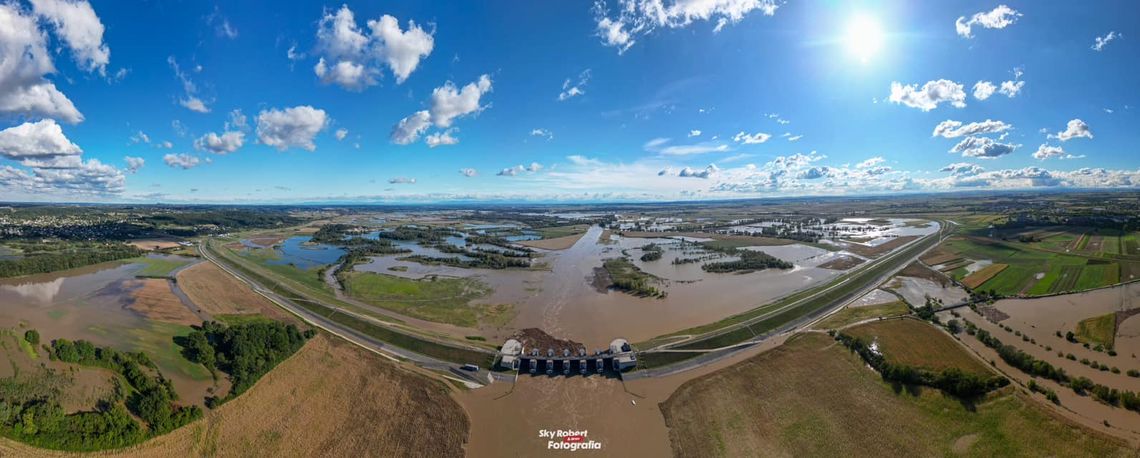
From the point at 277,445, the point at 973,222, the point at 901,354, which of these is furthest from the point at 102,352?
the point at 973,222

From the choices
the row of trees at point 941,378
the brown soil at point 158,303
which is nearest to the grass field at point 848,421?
the row of trees at point 941,378

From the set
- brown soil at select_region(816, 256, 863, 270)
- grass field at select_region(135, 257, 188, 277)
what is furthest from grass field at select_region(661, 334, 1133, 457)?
grass field at select_region(135, 257, 188, 277)

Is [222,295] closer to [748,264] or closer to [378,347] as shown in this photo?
[378,347]

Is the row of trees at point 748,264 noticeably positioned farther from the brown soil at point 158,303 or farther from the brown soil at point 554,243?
the brown soil at point 158,303

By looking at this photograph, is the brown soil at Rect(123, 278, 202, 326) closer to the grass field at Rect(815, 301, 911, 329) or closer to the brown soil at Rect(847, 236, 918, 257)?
the grass field at Rect(815, 301, 911, 329)

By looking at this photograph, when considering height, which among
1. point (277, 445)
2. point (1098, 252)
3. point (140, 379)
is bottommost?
point (277, 445)

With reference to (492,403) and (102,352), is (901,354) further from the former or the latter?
(102,352)
